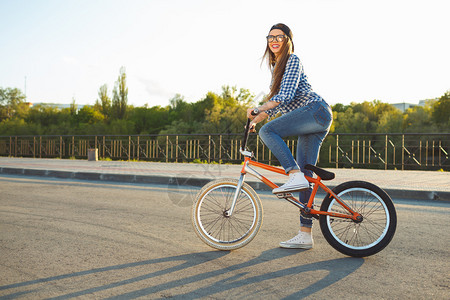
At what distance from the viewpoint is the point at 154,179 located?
10.1m

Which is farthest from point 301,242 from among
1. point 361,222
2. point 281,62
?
point 281,62

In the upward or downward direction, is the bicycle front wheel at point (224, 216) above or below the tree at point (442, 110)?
below

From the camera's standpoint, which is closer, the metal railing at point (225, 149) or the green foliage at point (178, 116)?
the metal railing at point (225, 149)

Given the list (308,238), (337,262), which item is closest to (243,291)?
(337,262)

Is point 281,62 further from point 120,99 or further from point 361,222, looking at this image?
point 120,99

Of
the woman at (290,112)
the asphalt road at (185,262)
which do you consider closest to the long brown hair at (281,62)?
the woman at (290,112)

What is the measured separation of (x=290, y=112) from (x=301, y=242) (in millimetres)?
1134

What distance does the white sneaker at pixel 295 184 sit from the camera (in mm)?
3342

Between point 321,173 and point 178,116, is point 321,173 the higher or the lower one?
the lower one

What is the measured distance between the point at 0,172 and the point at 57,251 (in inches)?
454

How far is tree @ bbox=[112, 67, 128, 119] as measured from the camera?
2039 inches

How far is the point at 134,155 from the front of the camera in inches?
781

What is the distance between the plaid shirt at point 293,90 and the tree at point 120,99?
1975 inches

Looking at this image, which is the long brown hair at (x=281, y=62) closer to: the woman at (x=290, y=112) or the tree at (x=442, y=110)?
the woman at (x=290, y=112)
